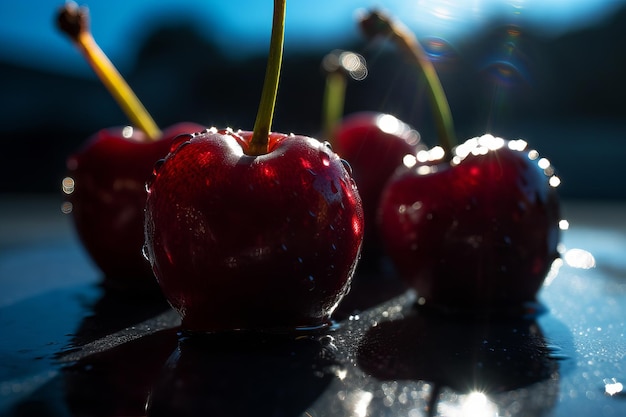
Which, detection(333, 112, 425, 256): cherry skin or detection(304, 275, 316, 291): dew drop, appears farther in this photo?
detection(333, 112, 425, 256): cherry skin

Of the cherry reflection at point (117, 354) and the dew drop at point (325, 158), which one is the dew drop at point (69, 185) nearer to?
the cherry reflection at point (117, 354)


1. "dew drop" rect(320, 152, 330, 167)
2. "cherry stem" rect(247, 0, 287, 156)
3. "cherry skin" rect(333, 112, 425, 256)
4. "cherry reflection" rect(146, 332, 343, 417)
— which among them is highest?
"cherry stem" rect(247, 0, 287, 156)

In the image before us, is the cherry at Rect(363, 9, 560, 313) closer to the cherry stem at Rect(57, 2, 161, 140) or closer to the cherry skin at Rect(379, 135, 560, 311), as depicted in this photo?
the cherry skin at Rect(379, 135, 560, 311)

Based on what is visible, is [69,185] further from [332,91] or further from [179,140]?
[332,91]

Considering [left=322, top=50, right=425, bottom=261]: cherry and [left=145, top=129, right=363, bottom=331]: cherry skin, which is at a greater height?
[left=145, top=129, right=363, bottom=331]: cherry skin

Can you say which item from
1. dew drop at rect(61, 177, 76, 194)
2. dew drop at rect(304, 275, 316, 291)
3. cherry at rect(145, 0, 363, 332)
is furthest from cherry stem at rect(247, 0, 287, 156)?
dew drop at rect(61, 177, 76, 194)

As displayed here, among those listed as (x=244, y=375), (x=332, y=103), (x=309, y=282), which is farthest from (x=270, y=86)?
(x=332, y=103)

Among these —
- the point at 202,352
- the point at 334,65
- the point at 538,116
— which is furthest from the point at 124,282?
the point at 538,116

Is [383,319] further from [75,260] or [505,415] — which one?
[75,260]
